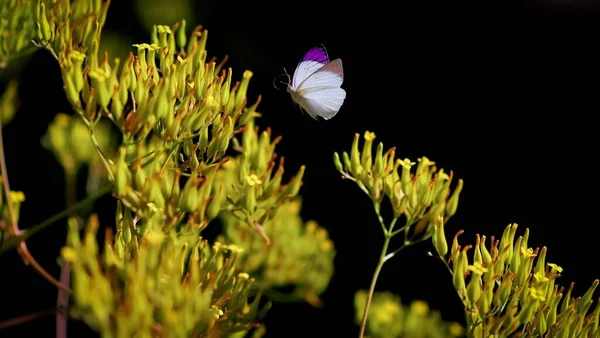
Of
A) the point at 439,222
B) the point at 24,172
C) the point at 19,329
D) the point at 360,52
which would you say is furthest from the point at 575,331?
the point at 360,52

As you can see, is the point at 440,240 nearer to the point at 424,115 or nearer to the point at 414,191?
the point at 414,191

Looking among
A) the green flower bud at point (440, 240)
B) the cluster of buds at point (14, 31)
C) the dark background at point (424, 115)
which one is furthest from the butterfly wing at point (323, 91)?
the dark background at point (424, 115)

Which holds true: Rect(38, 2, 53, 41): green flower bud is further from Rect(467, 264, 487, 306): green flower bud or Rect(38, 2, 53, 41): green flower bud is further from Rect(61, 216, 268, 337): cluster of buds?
Rect(467, 264, 487, 306): green flower bud

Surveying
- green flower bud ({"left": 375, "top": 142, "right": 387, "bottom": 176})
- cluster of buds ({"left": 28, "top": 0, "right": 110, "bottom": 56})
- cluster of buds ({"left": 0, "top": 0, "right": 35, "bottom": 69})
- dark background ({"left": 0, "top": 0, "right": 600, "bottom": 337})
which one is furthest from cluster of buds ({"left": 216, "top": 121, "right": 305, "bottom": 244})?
dark background ({"left": 0, "top": 0, "right": 600, "bottom": 337})

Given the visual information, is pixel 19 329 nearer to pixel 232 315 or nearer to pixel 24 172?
pixel 24 172

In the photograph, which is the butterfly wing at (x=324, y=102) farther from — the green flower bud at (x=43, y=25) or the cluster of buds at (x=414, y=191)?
the green flower bud at (x=43, y=25)

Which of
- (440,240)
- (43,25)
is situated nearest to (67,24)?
(43,25)
